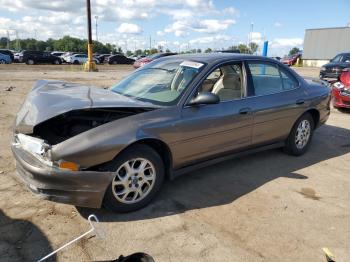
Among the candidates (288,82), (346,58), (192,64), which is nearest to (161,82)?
(192,64)

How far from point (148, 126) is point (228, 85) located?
1608mm

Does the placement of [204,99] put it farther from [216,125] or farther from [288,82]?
[288,82]

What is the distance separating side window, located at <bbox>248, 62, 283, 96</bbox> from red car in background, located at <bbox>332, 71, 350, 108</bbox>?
5.27 meters

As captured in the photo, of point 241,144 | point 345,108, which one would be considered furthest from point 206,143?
point 345,108

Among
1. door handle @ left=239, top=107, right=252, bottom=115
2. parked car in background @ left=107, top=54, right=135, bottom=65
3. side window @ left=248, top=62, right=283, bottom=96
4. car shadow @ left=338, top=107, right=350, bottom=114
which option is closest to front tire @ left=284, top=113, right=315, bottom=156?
side window @ left=248, top=62, right=283, bottom=96

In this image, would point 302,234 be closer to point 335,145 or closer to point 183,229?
point 183,229

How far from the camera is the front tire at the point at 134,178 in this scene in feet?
11.6

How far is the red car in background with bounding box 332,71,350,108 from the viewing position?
971 cm

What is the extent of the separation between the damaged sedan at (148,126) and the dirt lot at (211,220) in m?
0.31

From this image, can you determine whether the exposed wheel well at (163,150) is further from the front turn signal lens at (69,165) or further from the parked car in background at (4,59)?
the parked car in background at (4,59)

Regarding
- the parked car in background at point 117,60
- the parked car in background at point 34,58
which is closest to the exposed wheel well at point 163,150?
the parked car in background at point 34,58

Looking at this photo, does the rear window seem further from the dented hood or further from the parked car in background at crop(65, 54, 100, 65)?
the parked car in background at crop(65, 54, 100, 65)

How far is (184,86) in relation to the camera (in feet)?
13.7

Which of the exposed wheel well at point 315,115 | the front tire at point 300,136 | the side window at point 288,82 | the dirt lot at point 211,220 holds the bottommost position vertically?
the dirt lot at point 211,220
